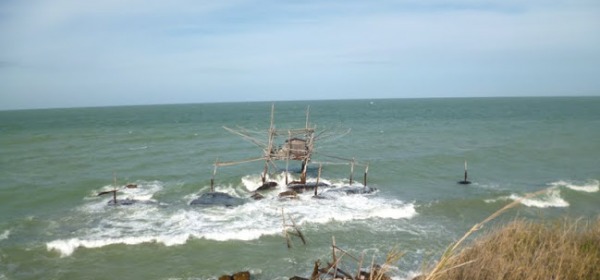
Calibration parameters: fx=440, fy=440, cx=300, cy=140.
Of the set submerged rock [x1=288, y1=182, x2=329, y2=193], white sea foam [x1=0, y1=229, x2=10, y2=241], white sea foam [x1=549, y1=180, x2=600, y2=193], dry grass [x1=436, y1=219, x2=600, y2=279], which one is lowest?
white sea foam [x1=0, y1=229, x2=10, y2=241]

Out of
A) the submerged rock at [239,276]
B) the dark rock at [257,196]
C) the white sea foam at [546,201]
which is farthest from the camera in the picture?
the dark rock at [257,196]

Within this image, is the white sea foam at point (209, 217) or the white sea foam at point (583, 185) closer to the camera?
the white sea foam at point (209, 217)

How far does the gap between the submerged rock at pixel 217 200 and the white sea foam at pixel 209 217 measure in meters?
0.50

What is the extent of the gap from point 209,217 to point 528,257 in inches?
506

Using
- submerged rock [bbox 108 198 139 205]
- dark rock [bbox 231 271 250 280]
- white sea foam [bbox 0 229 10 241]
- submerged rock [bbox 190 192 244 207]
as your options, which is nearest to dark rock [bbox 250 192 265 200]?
submerged rock [bbox 190 192 244 207]

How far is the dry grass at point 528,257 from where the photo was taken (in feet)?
23.3

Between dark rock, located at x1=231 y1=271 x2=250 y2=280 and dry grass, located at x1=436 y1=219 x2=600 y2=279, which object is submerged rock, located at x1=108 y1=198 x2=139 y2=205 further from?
dry grass, located at x1=436 y1=219 x2=600 y2=279

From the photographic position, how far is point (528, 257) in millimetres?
8055

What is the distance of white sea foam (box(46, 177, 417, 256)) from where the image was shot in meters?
15.6

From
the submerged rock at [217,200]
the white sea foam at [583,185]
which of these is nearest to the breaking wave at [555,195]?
the white sea foam at [583,185]

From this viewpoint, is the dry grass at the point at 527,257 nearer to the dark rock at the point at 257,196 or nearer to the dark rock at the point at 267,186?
the dark rock at the point at 257,196

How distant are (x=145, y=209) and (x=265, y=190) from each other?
602cm

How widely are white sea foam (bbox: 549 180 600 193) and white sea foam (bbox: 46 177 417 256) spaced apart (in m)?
9.31

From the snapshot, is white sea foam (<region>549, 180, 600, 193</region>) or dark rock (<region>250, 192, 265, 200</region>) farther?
white sea foam (<region>549, 180, 600, 193</region>)
